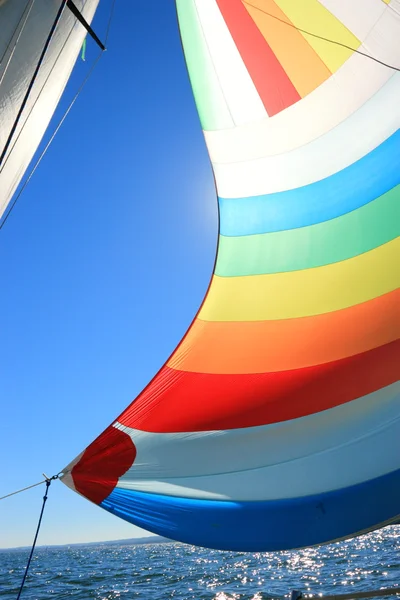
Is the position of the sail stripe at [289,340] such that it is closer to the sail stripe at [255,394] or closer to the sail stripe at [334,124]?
the sail stripe at [255,394]

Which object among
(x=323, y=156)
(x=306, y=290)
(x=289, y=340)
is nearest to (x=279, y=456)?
(x=289, y=340)

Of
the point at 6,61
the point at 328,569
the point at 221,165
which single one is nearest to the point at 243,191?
the point at 221,165

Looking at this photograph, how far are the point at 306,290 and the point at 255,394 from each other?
1.08 m

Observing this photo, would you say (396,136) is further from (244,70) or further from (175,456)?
(175,456)

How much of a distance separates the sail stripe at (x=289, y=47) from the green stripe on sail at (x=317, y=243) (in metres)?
1.57

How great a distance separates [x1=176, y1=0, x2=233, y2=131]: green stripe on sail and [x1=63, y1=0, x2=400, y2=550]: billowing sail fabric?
2 cm

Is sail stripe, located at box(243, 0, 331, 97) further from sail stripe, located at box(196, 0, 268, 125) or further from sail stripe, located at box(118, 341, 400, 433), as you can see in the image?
sail stripe, located at box(118, 341, 400, 433)

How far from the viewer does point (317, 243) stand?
417 centimetres

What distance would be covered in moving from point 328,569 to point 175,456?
11520mm

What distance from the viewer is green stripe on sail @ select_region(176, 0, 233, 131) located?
522cm

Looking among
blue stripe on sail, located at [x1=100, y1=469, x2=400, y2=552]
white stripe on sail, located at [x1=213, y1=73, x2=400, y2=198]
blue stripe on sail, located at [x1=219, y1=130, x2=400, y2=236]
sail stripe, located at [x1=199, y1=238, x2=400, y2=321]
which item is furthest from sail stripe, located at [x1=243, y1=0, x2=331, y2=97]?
blue stripe on sail, located at [x1=100, y1=469, x2=400, y2=552]

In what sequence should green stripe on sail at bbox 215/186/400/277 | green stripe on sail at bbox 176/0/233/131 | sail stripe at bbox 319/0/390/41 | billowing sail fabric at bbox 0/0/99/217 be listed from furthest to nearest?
green stripe on sail at bbox 176/0/233/131 < sail stripe at bbox 319/0/390/41 < green stripe on sail at bbox 215/186/400/277 < billowing sail fabric at bbox 0/0/99/217

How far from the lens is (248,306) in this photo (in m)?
4.08

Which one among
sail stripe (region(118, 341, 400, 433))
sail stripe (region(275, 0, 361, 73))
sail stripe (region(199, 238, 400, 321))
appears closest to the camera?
sail stripe (region(118, 341, 400, 433))
